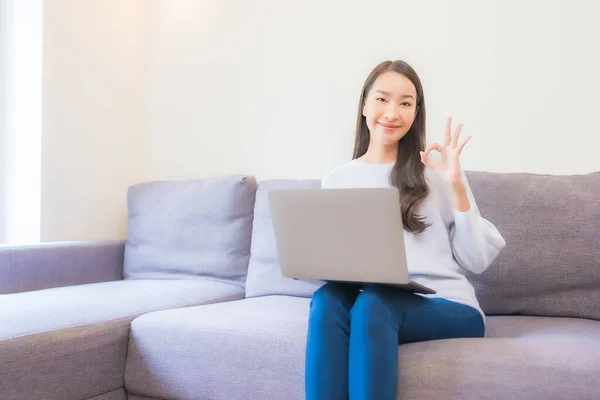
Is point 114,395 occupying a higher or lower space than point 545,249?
lower

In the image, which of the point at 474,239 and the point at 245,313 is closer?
the point at 474,239

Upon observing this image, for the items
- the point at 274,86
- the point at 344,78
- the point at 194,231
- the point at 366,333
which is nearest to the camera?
the point at 366,333

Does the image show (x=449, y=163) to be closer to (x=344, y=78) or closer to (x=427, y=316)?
(x=427, y=316)

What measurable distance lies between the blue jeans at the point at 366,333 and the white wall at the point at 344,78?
3.09 ft

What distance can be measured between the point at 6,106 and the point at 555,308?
2165 millimetres

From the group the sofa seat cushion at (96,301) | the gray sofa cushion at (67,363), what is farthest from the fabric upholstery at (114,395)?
the sofa seat cushion at (96,301)

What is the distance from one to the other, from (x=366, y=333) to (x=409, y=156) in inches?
25.9

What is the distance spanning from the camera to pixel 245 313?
1.78 meters

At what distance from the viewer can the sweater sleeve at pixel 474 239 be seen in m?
1.57

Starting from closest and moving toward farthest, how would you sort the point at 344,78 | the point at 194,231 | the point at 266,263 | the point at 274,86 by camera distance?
the point at 266,263
the point at 194,231
the point at 344,78
the point at 274,86

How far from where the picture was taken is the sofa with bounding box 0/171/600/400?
1342mm

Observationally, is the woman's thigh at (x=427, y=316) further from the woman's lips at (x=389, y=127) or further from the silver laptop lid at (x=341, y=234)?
the woman's lips at (x=389, y=127)

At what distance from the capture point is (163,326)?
1.73 metres

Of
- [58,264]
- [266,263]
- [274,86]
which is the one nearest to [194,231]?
[266,263]
